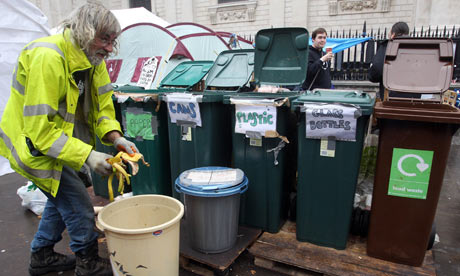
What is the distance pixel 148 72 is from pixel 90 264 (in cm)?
459

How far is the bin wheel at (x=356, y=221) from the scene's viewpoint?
8.59ft

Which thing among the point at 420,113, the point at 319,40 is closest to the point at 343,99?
the point at 420,113

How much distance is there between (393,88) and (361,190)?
1.14 metres

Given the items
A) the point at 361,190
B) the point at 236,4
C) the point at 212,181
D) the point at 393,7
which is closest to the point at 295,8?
the point at 236,4

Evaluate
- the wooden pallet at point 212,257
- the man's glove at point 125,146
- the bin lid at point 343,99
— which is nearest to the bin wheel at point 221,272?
the wooden pallet at point 212,257

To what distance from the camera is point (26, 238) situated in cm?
302

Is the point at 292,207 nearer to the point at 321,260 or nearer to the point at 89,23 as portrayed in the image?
the point at 321,260

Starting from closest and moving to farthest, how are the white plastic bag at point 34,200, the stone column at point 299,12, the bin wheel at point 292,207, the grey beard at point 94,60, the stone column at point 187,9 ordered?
1. the grey beard at point 94,60
2. the bin wheel at point 292,207
3. the white plastic bag at point 34,200
4. the stone column at point 299,12
5. the stone column at point 187,9

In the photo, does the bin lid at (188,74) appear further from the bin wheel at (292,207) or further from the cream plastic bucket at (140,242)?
the cream plastic bucket at (140,242)

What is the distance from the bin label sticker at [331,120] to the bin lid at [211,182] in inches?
26.7

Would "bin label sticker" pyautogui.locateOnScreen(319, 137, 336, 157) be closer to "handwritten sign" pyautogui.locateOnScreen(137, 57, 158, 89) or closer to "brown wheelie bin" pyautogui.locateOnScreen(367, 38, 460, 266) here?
"brown wheelie bin" pyautogui.locateOnScreen(367, 38, 460, 266)

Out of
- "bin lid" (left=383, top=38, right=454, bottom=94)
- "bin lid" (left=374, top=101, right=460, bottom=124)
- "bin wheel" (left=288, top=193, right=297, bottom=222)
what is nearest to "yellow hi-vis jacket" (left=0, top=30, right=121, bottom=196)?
"bin wheel" (left=288, top=193, right=297, bottom=222)

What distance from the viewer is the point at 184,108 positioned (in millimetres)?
2773

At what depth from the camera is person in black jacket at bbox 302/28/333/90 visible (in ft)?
13.8
